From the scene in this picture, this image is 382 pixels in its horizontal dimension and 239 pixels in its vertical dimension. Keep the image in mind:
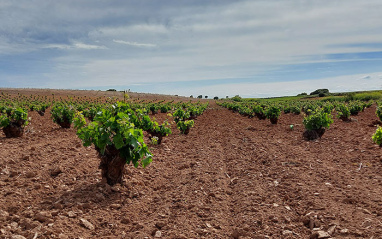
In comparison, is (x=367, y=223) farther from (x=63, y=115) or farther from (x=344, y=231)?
(x=63, y=115)

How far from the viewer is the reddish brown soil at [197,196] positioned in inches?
170

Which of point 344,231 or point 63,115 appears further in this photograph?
point 63,115

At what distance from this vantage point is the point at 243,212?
4.97m

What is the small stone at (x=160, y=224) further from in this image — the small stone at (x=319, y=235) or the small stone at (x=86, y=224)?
the small stone at (x=319, y=235)

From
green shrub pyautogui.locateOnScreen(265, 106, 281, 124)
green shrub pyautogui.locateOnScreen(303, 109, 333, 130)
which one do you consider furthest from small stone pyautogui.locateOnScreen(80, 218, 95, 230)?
green shrub pyautogui.locateOnScreen(265, 106, 281, 124)

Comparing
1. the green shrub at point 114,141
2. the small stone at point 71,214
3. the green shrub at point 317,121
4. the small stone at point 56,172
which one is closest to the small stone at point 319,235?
the green shrub at point 114,141

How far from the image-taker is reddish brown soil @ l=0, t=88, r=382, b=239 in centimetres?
432

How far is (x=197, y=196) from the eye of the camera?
5.62 metres

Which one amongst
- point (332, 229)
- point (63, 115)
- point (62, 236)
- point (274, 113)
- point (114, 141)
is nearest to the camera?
point (62, 236)

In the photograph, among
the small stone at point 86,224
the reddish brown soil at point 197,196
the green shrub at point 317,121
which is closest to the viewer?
the reddish brown soil at point 197,196

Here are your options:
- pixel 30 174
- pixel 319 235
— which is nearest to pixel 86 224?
pixel 30 174

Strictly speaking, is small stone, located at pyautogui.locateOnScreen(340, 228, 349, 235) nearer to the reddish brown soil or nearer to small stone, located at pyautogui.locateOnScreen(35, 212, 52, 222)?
the reddish brown soil

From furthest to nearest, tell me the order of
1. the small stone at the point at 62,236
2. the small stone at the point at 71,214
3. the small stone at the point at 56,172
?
the small stone at the point at 56,172
the small stone at the point at 71,214
the small stone at the point at 62,236

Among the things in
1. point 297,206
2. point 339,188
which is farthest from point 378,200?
point 297,206
